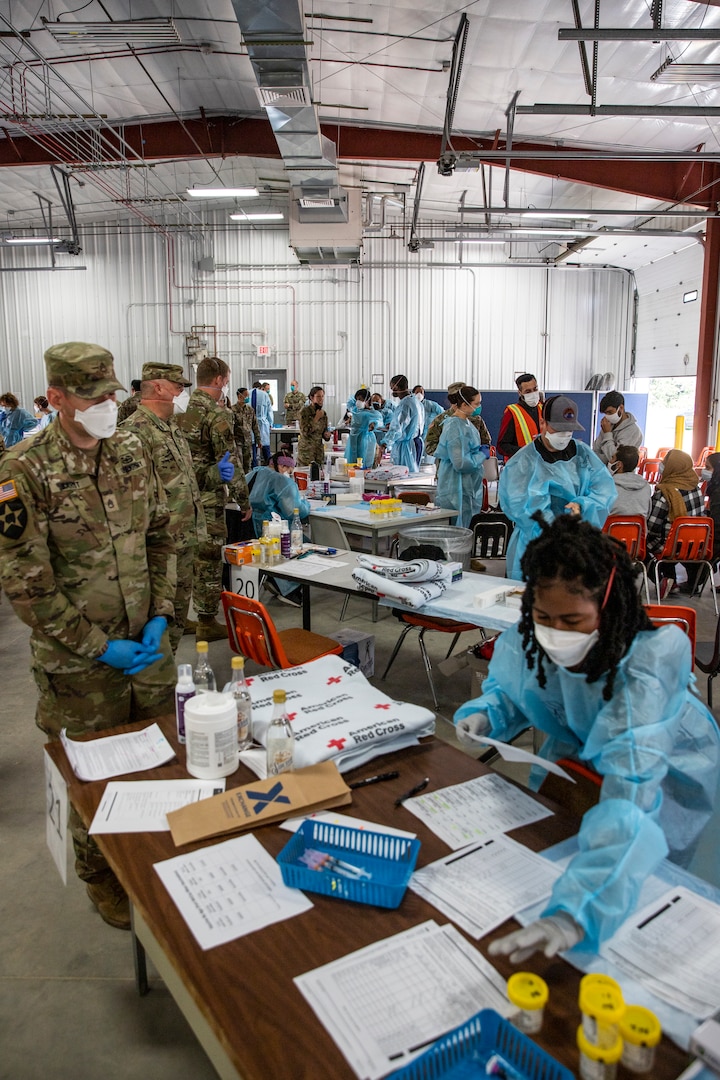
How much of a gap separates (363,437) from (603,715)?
25.8ft

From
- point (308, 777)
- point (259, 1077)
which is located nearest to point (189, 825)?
point (308, 777)

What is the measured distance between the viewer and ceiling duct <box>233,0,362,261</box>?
5000 mm

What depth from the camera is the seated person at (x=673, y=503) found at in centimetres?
560

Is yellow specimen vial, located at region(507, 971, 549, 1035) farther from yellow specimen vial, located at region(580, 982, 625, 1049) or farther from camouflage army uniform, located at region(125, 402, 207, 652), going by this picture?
camouflage army uniform, located at region(125, 402, 207, 652)

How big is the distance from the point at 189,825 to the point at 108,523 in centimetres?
96

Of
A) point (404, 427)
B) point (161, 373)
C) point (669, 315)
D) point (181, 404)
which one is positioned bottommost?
point (404, 427)

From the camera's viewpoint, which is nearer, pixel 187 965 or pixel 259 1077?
pixel 259 1077

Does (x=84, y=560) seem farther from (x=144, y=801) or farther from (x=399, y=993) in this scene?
(x=399, y=993)

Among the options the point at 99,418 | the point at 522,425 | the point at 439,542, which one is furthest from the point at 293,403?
the point at 99,418

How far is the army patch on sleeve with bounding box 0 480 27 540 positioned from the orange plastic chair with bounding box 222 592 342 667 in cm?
114

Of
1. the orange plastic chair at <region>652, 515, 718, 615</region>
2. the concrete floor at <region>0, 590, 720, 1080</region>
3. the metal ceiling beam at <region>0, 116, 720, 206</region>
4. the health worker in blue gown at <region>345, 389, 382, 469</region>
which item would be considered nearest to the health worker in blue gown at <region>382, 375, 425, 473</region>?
the health worker in blue gown at <region>345, 389, 382, 469</region>

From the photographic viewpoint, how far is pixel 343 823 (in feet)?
4.81

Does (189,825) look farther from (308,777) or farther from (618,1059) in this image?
(618,1059)

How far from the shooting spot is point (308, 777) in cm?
160
